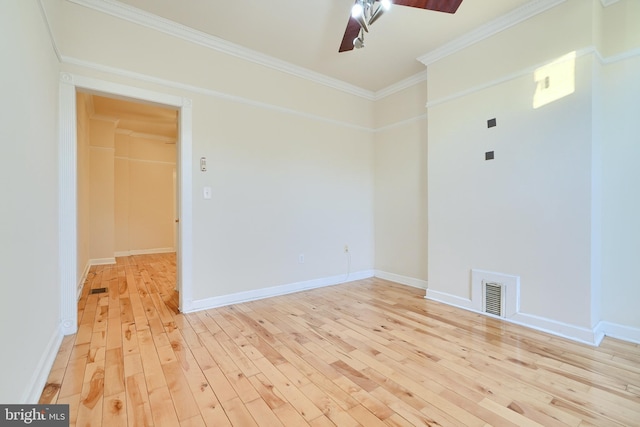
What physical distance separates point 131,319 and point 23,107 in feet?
6.74

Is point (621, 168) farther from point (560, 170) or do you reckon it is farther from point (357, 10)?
point (357, 10)

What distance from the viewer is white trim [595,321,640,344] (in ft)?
7.45

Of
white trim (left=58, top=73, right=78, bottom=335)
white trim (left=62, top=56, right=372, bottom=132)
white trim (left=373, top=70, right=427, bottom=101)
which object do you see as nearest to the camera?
white trim (left=58, top=73, right=78, bottom=335)

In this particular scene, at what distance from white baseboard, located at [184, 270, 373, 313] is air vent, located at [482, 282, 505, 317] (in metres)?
1.83

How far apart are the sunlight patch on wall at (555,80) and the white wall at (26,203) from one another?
3.56 metres

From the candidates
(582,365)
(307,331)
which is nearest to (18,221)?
(307,331)

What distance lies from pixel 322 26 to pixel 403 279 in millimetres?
3308

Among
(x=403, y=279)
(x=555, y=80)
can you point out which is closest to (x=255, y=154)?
(x=403, y=279)

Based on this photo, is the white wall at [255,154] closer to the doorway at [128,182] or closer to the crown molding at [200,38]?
the crown molding at [200,38]

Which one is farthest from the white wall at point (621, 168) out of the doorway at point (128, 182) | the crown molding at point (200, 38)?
the doorway at point (128, 182)

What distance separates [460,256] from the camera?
310 centimetres

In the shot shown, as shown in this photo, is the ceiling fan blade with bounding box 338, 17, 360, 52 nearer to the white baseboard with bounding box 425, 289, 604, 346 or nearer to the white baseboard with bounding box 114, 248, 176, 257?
the white baseboard with bounding box 425, 289, 604, 346

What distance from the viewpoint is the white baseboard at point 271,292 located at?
299 cm

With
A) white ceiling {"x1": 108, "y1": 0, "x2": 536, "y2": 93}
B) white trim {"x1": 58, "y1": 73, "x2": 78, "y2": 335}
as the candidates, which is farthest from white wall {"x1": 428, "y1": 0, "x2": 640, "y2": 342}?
white trim {"x1": 58, "y1": 73, "x2": 78, "y2": 335}
